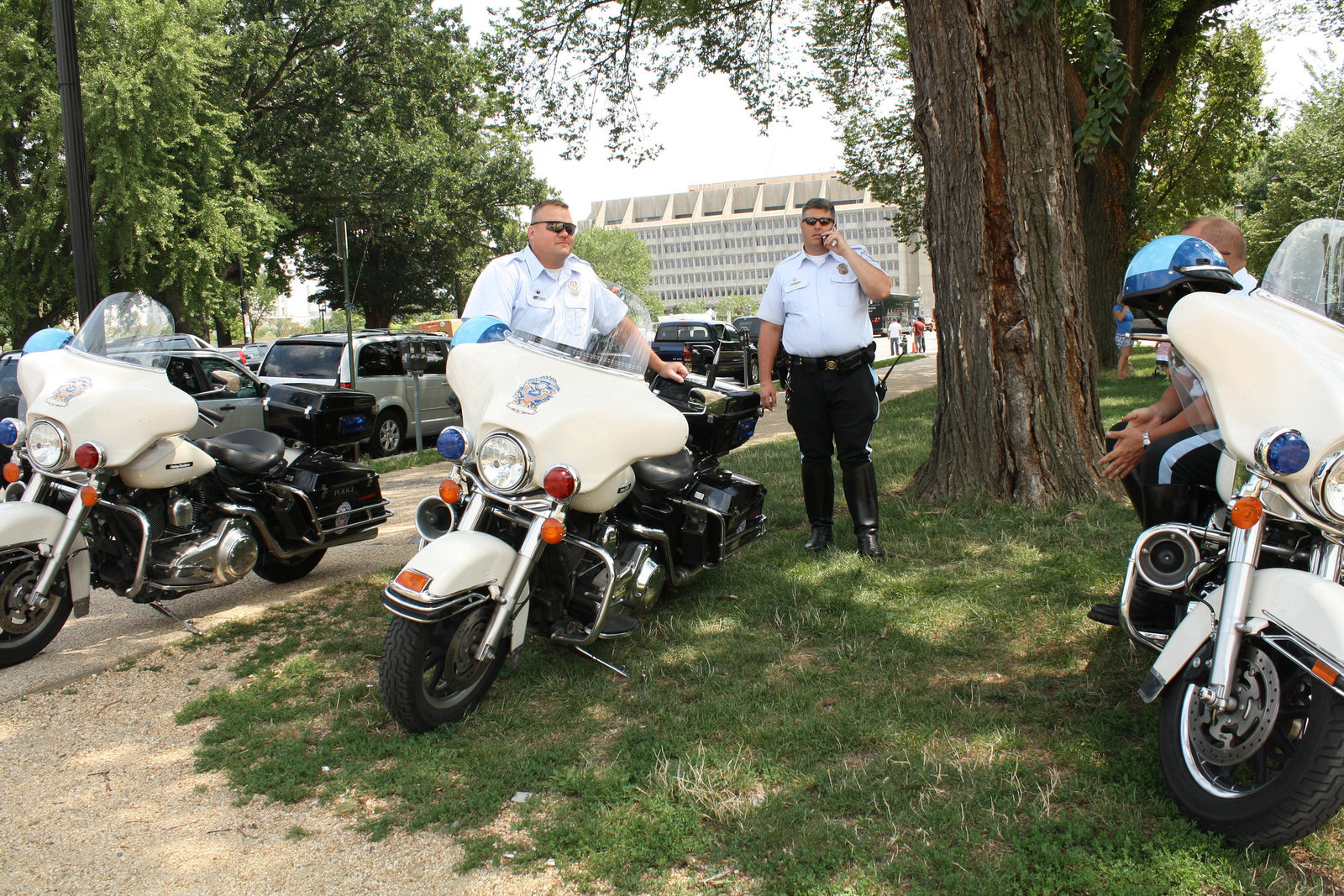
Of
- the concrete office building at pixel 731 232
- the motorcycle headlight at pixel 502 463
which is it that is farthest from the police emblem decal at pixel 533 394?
the concrete office building at pixel 731 232

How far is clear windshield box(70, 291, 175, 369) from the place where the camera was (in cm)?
471

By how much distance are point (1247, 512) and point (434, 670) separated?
2665 millimetres

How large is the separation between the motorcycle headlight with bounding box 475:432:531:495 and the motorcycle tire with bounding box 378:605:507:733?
45 centimetres

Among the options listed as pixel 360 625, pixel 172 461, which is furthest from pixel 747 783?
pixel 172 461

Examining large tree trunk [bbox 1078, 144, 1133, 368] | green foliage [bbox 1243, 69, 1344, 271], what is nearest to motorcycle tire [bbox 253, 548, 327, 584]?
large tree trunk [bbox 1078, 144, 1133, 368]

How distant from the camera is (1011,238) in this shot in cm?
612

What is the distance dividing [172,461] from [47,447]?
0.50 metres

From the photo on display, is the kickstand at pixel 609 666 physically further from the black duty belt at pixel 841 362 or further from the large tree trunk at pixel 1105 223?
the large tree trunk at pixel 1105 223

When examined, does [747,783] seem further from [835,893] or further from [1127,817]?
[1127,817]

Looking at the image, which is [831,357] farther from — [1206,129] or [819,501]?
[1206,129]

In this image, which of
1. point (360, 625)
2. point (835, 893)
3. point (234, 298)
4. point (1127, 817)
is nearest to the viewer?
point (835, 893)

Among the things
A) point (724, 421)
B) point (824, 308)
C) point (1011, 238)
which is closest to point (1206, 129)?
point (1011, 238)

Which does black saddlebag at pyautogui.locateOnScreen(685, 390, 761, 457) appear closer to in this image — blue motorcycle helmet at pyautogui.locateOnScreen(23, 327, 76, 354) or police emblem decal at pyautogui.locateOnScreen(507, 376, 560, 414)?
police emblem decal at pyautogui.locateOnScreen(507, 376, 560, 414)

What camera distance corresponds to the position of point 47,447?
14.3ft
